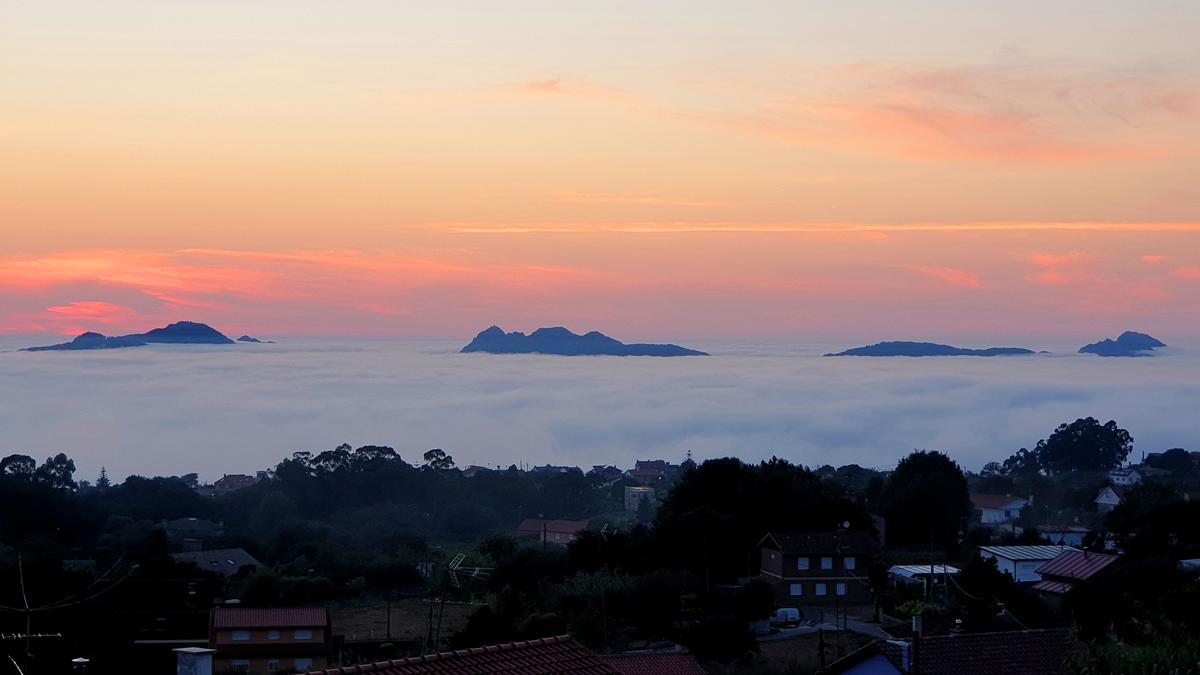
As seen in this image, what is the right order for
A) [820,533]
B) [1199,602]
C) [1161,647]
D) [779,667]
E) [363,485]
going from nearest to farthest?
[1161,647] → [1199,602] → [779,667] → [820,533] → [363,485]

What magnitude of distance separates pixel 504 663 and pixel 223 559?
131 ft

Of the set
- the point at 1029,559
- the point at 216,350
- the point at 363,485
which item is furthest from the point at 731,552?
the point at 216,350

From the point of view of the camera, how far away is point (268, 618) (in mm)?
27172

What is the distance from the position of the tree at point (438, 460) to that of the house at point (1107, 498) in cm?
3373

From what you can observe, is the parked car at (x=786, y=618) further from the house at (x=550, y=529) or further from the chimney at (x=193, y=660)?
the house at (x=550, y=529)

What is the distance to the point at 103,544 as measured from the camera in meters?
53.4

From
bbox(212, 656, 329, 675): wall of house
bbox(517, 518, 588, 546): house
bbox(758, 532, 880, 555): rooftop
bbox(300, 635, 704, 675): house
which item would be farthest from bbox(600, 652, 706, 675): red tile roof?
bbox(517, 518, 588, 546): house

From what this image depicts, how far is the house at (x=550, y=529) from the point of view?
63.6m

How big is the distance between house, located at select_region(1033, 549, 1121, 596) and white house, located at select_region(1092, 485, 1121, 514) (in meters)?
37.0

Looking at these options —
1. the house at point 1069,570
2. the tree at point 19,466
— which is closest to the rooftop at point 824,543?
the house at point 1069,570

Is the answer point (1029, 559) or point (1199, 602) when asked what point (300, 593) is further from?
point (1199, 602)

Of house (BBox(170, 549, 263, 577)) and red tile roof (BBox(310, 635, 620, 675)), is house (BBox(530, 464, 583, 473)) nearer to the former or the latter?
house (BBox(170, 549, 263, 577))

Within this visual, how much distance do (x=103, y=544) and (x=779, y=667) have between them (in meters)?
34.9

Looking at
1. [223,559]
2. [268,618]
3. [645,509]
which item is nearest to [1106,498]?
[645,509]
